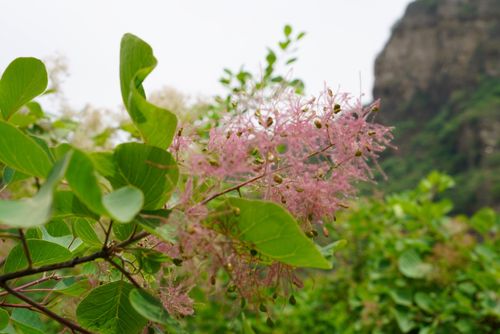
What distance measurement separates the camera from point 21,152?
0.60m

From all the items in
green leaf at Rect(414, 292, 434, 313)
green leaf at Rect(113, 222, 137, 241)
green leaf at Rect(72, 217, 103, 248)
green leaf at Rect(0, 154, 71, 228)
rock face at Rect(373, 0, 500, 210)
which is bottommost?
rock face at Rect(373, 0, 500, 210)

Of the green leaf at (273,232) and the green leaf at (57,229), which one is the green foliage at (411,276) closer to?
the green leaf at (57,229)

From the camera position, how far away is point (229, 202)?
599 millimetres

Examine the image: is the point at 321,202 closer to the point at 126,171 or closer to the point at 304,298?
the point at 126,171

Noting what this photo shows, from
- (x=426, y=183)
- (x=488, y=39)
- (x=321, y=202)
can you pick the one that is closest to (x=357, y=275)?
(x=426, y=183)

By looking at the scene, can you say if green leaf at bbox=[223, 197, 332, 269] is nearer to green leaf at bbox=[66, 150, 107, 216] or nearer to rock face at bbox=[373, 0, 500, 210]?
green leaf at bbox=[66, 150, 107, 216]

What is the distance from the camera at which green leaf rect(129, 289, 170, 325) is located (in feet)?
2.00

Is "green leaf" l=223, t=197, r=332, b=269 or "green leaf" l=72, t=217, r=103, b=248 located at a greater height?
"green leaf" l=223, t=197, r=332, b=269

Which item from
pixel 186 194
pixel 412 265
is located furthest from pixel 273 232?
pixel 412 265

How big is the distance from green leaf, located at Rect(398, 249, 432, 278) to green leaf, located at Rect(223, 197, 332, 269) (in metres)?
2.05

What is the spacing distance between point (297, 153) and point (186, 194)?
18 centimetres

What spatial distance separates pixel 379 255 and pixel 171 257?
2.69 m

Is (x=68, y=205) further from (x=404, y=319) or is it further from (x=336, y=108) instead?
(x=404, y=319)

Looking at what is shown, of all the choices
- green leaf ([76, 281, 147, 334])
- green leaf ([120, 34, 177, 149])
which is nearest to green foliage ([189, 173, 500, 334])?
green leaf ([76, 281, 147, 334])
